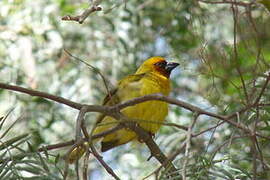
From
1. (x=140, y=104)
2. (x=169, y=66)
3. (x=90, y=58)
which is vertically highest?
(x=140, y=104)

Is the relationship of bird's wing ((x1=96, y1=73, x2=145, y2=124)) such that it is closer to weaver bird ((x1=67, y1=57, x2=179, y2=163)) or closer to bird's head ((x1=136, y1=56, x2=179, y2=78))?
weaver bird ((x1=67, y1=57, x2=179, y2=163))

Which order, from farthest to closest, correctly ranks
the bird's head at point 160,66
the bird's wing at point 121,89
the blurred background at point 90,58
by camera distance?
the blurred background at point 90,58, the bird's head at point 160,66, the bird's wing at point 121,89

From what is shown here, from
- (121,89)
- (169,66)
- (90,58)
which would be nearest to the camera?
(121,89)

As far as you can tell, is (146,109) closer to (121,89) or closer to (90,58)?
(121,89)

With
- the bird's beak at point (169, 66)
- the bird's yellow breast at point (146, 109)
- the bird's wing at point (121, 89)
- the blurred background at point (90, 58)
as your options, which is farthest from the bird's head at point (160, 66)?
the bird's yellow breast at point (146, 109)

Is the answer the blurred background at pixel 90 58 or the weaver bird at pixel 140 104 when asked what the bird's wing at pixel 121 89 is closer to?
the weaver bird at pixel 140 104

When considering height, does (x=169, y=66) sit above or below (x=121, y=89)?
below

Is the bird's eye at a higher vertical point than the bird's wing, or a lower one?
lower

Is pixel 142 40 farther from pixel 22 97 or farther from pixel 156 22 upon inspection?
pixel 22 97

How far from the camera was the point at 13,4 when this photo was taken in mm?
5512

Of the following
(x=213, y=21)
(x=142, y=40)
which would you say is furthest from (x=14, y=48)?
(x=213, y=21)

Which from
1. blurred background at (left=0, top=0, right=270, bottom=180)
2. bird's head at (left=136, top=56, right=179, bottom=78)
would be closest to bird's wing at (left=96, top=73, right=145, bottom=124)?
bird's head at (left=136, top=56, right=179, bottom=78)

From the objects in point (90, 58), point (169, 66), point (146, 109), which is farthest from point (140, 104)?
point (90, 58)

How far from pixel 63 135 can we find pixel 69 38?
104 centimetres
